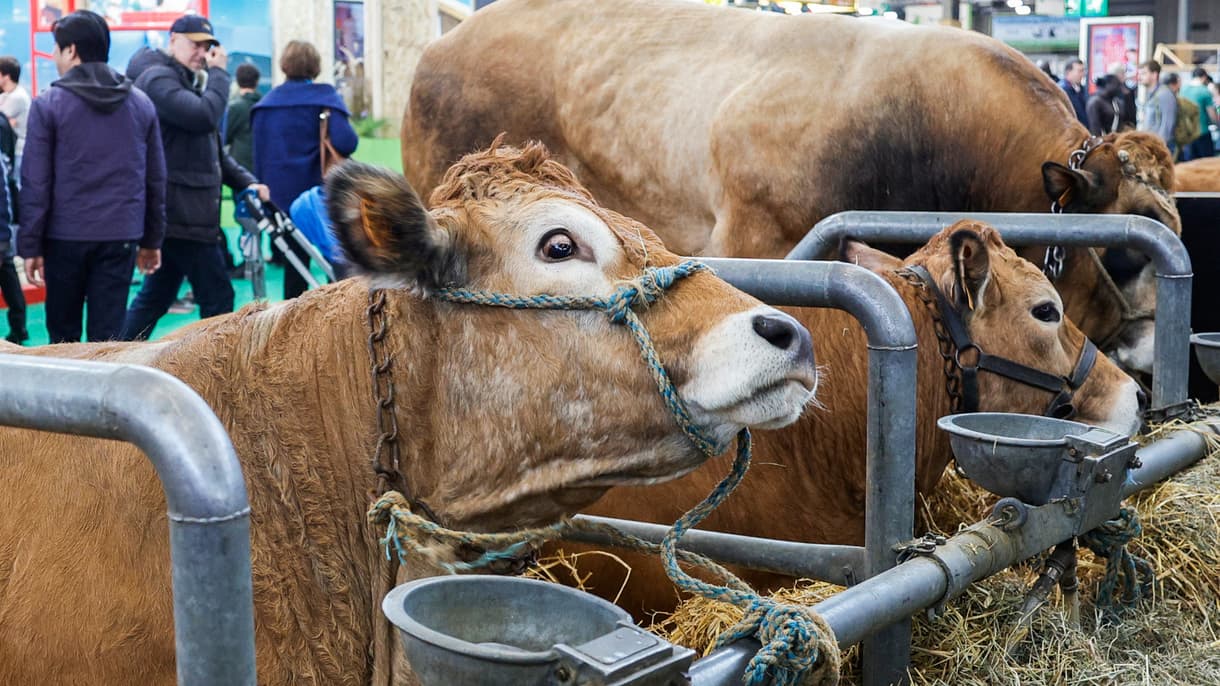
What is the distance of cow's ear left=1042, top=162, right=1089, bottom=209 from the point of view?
5238 mm

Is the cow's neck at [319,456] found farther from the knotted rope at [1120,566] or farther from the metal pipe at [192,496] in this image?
the knotted rope at [1120,566]

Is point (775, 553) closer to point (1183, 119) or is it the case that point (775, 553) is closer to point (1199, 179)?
point (1199, 179)

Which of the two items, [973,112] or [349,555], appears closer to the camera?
[349,555]

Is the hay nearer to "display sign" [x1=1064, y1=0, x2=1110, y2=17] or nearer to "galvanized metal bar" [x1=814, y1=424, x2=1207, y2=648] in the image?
"galvanized metal bar" [x1=814, y1=424, x2=1207, y2=648]

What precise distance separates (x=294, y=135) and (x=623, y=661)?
8.28m

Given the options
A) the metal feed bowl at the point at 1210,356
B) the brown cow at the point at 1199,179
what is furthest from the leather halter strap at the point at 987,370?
the brown cow at the point at 1199,179

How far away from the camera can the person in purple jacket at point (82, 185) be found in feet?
21.9

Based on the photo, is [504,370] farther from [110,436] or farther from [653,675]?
[110,436]

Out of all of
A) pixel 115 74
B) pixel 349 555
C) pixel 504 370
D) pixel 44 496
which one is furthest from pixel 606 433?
pixel 115 74

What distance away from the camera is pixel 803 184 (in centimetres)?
596

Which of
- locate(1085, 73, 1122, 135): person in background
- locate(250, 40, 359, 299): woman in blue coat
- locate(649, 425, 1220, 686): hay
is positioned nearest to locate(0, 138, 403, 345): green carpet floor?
locate(250, 40, 359, 299): woman in blue coat

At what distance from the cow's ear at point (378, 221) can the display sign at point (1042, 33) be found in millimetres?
31653

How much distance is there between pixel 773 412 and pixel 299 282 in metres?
7.42

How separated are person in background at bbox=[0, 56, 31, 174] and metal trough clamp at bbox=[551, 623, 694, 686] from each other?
906 centimetres
